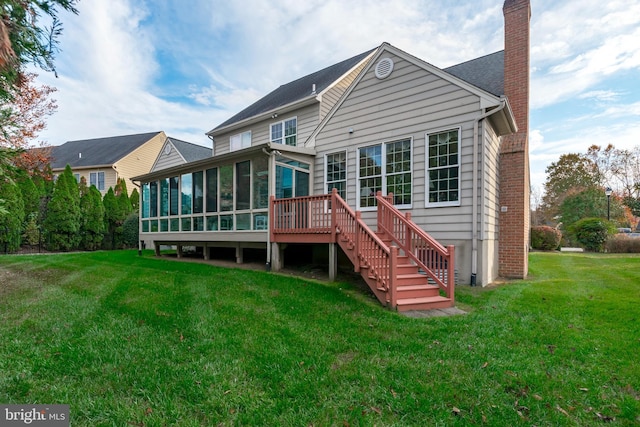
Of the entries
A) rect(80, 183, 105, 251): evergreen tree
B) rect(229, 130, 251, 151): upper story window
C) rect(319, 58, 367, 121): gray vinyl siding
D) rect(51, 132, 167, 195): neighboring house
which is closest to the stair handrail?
rect(319, 58, 367, 121): gray vinyl siding

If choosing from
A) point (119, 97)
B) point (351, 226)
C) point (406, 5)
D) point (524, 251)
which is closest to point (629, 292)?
point (524, 251)

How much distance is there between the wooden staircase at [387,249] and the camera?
5.44 metres

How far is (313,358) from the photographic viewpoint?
334 centimetres

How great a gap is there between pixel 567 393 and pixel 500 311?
98.4 inches

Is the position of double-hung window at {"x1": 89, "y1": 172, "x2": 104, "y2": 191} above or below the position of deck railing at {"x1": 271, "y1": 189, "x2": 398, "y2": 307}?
above

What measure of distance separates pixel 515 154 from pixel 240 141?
445 inches

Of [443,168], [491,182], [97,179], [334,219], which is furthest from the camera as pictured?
[97,179]

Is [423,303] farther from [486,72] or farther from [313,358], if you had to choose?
[486,72]

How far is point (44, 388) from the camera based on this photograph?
2709mm

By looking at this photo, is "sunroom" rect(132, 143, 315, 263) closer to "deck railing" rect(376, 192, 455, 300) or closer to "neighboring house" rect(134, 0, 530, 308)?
"neighboring house" rect(134, 0, 530, 308)

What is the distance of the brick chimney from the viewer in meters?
8.45

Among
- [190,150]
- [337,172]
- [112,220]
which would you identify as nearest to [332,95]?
[337,172]

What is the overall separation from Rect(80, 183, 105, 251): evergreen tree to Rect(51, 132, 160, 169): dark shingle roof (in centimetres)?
859

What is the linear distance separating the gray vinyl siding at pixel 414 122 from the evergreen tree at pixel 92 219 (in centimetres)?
1372
